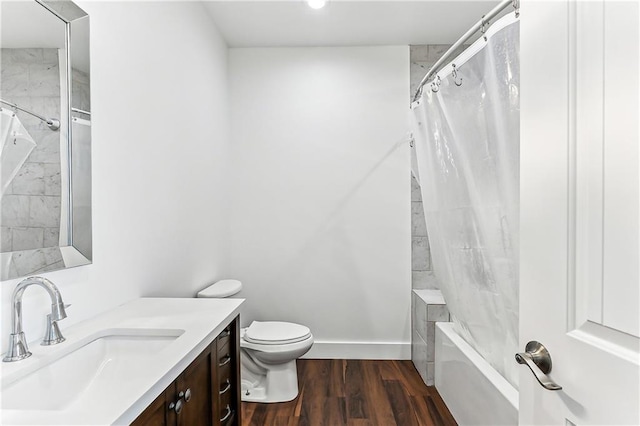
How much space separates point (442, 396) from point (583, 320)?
6.62 feet

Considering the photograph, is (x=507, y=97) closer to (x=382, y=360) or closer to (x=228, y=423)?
(x=228, y=423)

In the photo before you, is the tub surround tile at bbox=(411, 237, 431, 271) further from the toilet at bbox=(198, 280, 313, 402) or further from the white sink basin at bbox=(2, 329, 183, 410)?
the white sink basin at bbox=(2, 329, 183, 410)

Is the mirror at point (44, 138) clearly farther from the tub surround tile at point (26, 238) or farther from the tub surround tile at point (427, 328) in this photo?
the tub surround tile at point (427, 328)

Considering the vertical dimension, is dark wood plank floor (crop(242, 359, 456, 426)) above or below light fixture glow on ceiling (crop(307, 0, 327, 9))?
below

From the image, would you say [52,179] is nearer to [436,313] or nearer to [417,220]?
[436,313]

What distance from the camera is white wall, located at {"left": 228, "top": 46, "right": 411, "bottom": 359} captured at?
3229mm

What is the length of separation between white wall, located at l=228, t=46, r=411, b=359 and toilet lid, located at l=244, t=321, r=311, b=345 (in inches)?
22.2

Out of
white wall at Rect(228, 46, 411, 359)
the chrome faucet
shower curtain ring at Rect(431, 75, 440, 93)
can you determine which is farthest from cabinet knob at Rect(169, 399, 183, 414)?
white wall at Rect(228, 46, 411, 359)

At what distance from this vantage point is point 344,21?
2.84m

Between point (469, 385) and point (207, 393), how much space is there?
138 cm

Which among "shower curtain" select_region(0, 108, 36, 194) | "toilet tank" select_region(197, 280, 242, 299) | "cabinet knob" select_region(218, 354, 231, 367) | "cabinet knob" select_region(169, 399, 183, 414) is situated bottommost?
"cabinet knob" select_region(218, 354, 231, 367)

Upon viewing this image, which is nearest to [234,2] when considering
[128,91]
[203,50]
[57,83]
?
[203,50]

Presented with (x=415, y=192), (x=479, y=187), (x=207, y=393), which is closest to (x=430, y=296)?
(x=415, y=192)

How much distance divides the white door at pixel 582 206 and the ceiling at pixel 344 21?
6.57 feet
